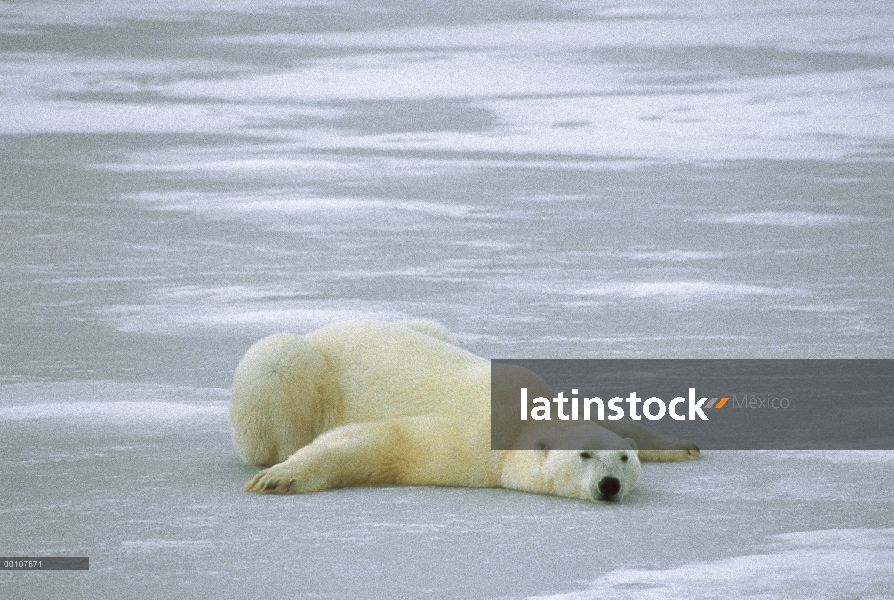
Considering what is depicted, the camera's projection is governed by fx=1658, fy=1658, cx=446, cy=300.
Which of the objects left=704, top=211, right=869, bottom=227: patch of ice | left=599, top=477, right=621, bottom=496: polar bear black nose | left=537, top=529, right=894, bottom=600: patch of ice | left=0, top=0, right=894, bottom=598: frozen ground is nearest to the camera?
left=537, top=529, right=894, bottom=600: patch of ice

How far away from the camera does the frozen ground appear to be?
498 centimetres

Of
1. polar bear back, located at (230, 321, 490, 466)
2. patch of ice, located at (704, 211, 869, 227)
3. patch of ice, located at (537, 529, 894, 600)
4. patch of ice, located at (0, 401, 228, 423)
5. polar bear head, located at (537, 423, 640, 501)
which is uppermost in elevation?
patch of ice, located at (704, 211, 869, 227)

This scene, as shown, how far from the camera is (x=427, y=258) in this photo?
10633 millimetres

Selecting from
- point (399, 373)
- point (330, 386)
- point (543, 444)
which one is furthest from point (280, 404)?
point (543, 444)

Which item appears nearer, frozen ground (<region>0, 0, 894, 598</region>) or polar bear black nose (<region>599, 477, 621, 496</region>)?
frozen ground (<region>0, 0, 894, 598</region>)

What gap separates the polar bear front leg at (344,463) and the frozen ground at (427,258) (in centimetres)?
9

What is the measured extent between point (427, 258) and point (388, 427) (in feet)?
15.6

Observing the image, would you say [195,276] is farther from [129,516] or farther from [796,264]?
[129,516]

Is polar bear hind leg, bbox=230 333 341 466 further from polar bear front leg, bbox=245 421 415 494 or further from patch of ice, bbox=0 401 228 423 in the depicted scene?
patch of ice, bbox=0 401 228 423

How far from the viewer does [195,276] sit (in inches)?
398

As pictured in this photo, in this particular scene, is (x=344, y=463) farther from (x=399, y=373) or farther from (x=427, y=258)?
(x=427, y=258)

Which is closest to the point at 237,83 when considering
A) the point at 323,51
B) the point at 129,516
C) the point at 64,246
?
the point at 323,51

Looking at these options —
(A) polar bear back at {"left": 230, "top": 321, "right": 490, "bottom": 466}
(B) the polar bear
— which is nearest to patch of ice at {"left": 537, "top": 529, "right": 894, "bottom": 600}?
(B) the polar bear

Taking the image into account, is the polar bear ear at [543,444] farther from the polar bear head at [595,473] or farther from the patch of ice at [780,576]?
the patch of ice at [780,576]
